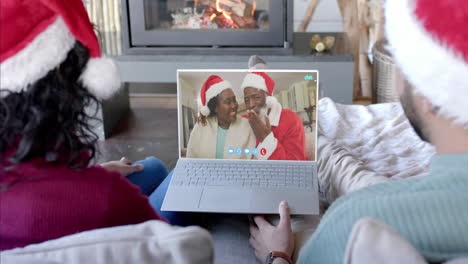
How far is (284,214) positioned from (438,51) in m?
0.54

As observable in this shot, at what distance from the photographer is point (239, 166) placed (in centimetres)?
137

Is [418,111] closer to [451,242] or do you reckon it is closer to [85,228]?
[451,242]

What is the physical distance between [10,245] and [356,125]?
149cm

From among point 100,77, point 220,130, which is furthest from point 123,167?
point 100,77

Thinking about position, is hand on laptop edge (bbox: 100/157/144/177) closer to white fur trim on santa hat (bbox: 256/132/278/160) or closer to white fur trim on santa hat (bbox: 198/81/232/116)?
white fur trim on santa hat (bbox: 198/81/232/116)

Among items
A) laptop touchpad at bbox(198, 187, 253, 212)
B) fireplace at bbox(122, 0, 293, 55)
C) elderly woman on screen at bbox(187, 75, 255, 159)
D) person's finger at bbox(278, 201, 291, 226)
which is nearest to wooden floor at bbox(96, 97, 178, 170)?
fireplace at bbox(122, 0, 293, 55)

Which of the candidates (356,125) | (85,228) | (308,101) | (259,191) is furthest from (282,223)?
(356,125)

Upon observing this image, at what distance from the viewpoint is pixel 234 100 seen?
1396 millimetres

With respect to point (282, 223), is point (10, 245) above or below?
above

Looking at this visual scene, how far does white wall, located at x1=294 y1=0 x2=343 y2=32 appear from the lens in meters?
3.61

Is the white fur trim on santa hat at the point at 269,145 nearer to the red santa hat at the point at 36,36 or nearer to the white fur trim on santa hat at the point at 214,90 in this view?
the white fur trim on santa hat at the point at 214,90

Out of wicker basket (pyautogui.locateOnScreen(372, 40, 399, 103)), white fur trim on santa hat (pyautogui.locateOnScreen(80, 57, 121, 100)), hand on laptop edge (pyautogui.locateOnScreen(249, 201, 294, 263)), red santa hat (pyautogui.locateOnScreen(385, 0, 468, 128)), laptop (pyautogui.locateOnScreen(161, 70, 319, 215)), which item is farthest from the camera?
wicker basket (pyautogui.locateOnScreen(372, 40, 399, 103))

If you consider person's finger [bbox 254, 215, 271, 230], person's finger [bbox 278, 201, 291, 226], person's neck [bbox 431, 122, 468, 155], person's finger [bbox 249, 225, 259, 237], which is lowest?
person's finger [bbox 249, 225, 259, 237]

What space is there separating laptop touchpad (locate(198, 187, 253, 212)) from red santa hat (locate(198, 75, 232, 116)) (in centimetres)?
27
